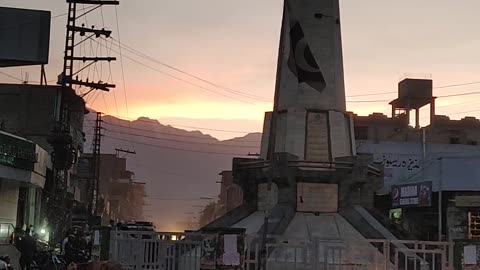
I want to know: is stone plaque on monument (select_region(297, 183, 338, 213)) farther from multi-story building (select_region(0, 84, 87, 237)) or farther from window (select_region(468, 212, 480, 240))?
multi-story building (select_region(0, 84, 87, 237))

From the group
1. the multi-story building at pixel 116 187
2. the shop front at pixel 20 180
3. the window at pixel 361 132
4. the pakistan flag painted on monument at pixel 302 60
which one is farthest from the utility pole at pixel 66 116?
the multi-story building at pixel 116 187

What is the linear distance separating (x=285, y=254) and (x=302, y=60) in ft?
41.2

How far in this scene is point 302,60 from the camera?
93.4ft

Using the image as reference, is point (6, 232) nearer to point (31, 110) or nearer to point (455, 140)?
point (31, 110)

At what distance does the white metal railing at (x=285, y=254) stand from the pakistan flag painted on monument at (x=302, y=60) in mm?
11430

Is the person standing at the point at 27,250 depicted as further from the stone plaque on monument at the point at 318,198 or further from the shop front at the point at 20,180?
the stone plaque on monument at the point at 318,198

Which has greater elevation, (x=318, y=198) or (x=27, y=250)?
(x=318, y=198)

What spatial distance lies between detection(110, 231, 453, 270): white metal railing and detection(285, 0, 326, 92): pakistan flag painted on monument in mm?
11430

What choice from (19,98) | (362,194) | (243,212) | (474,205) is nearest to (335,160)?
(362,194)

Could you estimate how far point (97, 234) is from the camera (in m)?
19.6

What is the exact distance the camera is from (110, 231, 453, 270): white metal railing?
16719mm

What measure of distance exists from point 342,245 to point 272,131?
12463mm

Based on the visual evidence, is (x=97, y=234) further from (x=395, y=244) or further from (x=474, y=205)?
(x=474, y=205)

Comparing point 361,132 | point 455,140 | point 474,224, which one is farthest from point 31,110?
point 455,140
